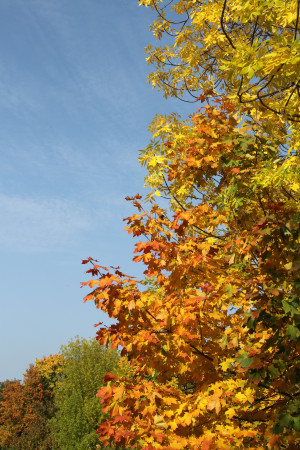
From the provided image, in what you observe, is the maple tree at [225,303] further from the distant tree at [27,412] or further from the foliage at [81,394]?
the distant tree at [27,412]

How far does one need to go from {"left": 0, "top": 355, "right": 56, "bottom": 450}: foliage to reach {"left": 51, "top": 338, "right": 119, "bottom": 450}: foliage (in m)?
3.89

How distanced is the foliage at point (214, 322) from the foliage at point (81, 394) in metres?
16.2

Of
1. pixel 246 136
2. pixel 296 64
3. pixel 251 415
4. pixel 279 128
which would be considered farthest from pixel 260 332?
pixel 279 128

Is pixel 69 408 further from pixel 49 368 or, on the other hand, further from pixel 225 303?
pixel 225 303

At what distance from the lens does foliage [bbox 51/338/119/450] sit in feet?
67.0

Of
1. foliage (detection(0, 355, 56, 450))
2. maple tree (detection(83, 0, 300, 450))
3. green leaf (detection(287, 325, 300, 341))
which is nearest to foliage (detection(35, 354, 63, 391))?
foliage (detection(0, 355, 56, 450))

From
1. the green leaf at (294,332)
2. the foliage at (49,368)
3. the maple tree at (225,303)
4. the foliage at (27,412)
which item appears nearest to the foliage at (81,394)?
the foliage at (27,412)

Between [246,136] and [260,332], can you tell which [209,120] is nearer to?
[246,136]

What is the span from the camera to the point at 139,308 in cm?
422

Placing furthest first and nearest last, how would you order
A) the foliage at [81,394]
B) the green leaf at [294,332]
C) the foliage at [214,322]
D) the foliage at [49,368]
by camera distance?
1. the foliage at [49,368]
2. the foliage at [81,394]
3. the foliage at [214,322]
4. the green leaf at [294,332]

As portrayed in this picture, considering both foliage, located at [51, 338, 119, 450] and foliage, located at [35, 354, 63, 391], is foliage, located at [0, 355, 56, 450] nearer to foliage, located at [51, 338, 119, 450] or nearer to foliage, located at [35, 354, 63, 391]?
foliage, located at [35, 354, 63, 391]

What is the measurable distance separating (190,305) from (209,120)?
9.18ft

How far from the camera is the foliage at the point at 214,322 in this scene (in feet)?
12.1

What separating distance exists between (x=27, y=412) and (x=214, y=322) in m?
32.5
